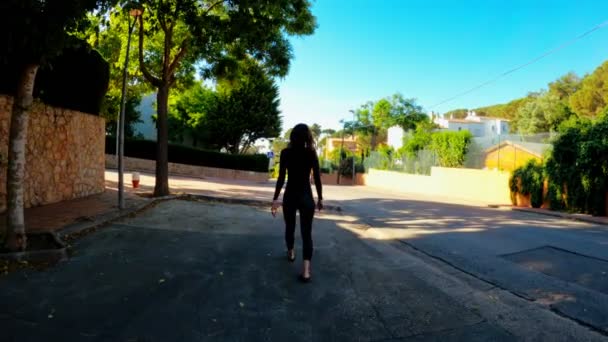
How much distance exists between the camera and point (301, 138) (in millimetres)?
4473

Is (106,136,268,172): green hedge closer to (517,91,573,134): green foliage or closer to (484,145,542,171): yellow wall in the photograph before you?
(484,145,542,171): yellow wall

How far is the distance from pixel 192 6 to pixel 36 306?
24.6 ft

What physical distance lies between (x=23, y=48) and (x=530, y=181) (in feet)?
58.7

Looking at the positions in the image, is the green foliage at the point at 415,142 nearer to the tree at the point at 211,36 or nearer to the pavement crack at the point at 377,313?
the tree at the point at 211,36

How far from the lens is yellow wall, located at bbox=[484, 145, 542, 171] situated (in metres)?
18.6

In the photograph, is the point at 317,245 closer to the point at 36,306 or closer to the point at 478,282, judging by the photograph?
the point at 478,282

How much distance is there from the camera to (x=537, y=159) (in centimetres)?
1752

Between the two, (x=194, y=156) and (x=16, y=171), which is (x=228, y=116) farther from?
(x=16, y=171)

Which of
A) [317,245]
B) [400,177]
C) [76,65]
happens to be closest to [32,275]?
[317,245]

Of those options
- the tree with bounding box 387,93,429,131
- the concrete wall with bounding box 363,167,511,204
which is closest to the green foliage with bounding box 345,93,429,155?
the tree with bounding box 387,93,429,131

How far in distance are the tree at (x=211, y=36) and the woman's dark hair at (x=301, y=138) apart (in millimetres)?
4682

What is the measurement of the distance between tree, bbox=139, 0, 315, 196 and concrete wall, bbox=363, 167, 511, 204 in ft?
42.9

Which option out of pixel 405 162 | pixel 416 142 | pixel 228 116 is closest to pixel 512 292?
pixel 405 162

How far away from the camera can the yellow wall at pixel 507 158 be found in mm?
18625
